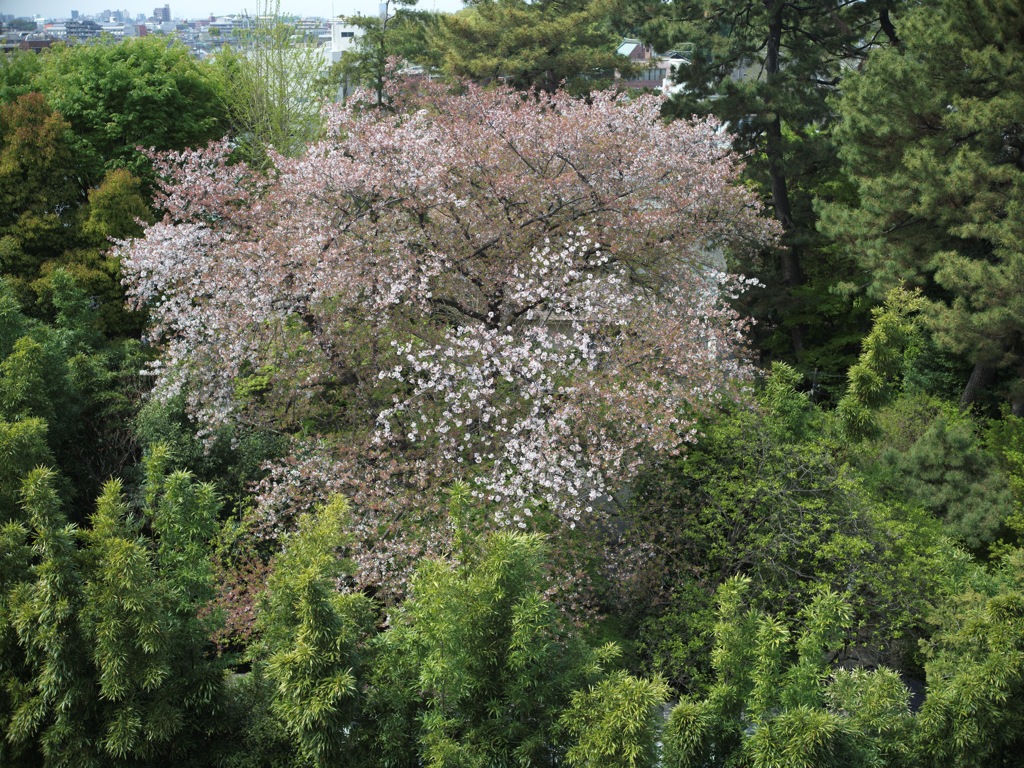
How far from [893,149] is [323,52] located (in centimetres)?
2246

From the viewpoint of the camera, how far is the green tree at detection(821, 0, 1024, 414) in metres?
13.5

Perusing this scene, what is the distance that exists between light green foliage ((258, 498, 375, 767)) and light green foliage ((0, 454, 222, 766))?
0.82m

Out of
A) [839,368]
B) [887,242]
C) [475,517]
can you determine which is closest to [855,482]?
[475,517]

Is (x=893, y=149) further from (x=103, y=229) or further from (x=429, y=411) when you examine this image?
(x=103, y=229)

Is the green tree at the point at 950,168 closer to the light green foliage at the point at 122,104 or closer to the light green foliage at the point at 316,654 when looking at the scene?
the light green foliage at the point at 316,654

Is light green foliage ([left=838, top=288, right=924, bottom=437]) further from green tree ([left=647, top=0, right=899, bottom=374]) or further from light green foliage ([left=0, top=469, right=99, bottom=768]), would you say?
light green foliage ([left=0, top=469, right=99, bottom=768])

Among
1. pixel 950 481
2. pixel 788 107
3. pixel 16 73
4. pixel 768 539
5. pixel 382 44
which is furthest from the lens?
pixel 382 44

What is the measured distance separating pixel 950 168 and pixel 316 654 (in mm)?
12481

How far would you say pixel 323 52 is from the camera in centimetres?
3180

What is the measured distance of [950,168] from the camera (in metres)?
14.1

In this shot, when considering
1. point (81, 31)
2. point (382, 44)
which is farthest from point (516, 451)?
point (81, 31)

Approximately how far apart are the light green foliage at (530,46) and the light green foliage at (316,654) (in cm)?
1956

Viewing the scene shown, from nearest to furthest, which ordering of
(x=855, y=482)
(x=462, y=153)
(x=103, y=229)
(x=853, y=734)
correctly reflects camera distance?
(x=853, y=734) < (x=855, y=482) < (x=462, y=153) < (x=103, y=229)

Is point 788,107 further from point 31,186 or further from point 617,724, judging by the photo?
point 617,724
